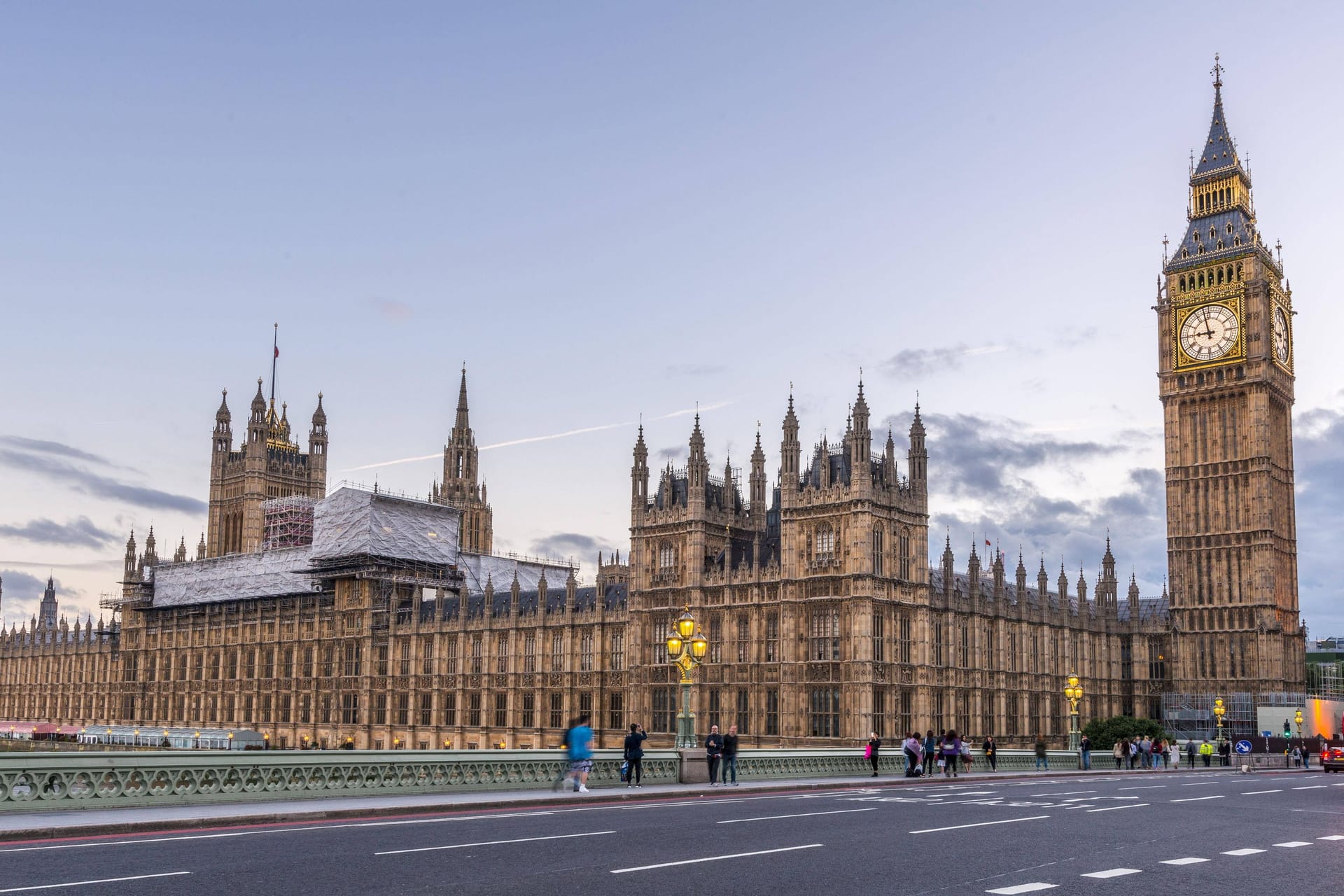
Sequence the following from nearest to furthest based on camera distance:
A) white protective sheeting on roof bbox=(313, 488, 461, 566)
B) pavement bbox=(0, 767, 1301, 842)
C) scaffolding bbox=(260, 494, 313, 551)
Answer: pavement bbox=(0, 767, 1301, 842) < white protective sheeting on roof bbox=(313, 488, 461, 566) < scaffolding bbox=(260, 494, 313, 551)

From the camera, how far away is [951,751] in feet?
143

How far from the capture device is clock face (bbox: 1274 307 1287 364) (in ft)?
319

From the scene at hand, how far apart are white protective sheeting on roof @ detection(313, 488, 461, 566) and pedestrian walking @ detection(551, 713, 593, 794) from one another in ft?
234

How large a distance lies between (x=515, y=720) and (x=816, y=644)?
28764 mm

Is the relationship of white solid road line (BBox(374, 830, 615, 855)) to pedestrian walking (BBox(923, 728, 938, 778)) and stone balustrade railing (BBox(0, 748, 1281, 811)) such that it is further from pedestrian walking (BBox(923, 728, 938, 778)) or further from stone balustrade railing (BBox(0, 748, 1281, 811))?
pedestrian walking (BBox(923, 728, 938, 778))

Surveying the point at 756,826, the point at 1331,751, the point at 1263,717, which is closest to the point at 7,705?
the point at 1263,717

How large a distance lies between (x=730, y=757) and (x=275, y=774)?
1327 cm

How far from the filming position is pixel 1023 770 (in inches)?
2039

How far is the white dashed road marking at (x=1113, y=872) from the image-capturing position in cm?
1692

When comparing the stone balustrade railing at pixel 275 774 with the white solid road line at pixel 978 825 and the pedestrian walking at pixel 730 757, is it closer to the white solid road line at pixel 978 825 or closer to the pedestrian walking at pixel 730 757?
the pedestrian walking at pixel 730 757

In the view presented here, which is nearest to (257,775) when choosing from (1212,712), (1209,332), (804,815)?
(804,815)

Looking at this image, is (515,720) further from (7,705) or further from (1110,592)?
(7,705)

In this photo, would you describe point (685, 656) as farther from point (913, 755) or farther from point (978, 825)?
point (978, 825)

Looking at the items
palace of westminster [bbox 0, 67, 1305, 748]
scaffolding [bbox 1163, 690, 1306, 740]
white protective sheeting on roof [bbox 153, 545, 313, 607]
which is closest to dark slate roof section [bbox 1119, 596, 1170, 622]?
palace of westminster [bbox 0, 67, 1305, 748]
